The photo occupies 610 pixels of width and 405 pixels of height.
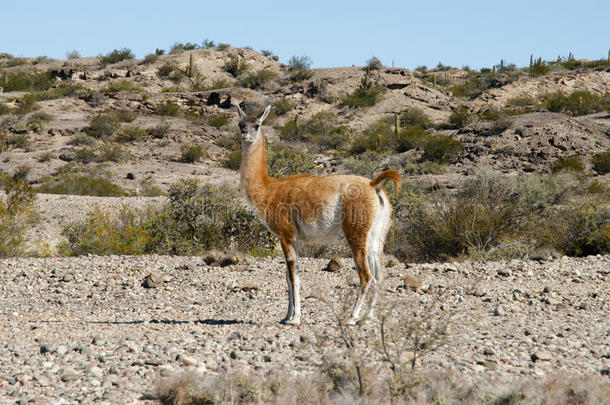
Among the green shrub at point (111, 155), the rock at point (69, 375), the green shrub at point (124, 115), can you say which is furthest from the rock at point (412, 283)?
the green shrub at point (124, 115)

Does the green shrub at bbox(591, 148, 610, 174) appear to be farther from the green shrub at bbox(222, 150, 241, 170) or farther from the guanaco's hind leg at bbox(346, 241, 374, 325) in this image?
the guanaco's hind leg at bbox(346, 241, 374, 325)

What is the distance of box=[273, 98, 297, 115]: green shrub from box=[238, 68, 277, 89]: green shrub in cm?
484

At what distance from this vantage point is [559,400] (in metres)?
4.26

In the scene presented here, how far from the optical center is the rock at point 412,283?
8430 millimetres

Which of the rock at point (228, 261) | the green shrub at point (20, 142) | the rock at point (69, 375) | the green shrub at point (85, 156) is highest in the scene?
the green shrub at point (20, 142)

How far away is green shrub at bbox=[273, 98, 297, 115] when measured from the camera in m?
44.6

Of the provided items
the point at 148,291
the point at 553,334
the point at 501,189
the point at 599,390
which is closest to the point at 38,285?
the point at 148,291

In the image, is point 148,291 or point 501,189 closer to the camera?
point 148,291

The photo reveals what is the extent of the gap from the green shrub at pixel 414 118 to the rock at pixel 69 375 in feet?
118

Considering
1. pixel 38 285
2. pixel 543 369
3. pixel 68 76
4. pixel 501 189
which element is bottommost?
pixel 38 285

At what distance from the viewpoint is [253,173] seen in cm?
694

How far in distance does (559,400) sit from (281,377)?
197 cm

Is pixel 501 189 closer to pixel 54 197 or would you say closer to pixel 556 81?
pixel 54 197

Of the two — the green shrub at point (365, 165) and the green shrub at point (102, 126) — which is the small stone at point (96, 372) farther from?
the green shrub at point (102, 126)
